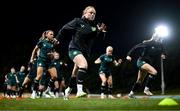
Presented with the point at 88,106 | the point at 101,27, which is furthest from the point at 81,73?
the point at 88,106

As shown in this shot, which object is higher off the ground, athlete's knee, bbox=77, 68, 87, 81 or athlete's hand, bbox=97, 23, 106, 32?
athlete's hand, bbox=97, 23, 106, 32

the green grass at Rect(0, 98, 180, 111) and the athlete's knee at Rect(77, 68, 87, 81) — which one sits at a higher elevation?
the athlete's knee at Rect(77, 68, 87, 81)

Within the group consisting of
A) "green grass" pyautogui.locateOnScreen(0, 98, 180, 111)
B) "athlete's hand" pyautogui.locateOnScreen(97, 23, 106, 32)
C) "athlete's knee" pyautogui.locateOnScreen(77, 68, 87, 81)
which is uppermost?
"athlete's hand" pyautogui.locateOnScreen(97, 23, 106, 32)

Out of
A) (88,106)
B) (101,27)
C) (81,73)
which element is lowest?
(88,106)

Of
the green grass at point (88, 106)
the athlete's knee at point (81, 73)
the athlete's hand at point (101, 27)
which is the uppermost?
the athlete's hand at point (101, 27)

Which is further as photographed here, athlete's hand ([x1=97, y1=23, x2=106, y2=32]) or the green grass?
athlete's hand ([x1=97, y1=23, x2=106, y2=32])

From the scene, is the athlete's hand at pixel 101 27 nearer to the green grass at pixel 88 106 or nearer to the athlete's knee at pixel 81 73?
the athlete's knee at pixel 81 73

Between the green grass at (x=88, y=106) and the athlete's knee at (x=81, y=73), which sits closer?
the green grass at (x=88, y=106)

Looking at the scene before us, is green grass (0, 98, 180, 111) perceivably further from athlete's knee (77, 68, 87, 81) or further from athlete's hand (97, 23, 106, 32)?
athlete's hand (97, 23, 106, 32)

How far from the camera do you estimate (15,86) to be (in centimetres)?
2705

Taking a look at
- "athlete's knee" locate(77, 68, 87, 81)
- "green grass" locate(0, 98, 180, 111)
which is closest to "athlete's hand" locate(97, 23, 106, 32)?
"athlete's knee" locate(77, 68, 87, 81)

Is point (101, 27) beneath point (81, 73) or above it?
above

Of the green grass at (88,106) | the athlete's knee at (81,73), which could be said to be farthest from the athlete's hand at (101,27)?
the green grass at (88,106)

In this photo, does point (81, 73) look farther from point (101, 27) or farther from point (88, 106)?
point (88, 106)
